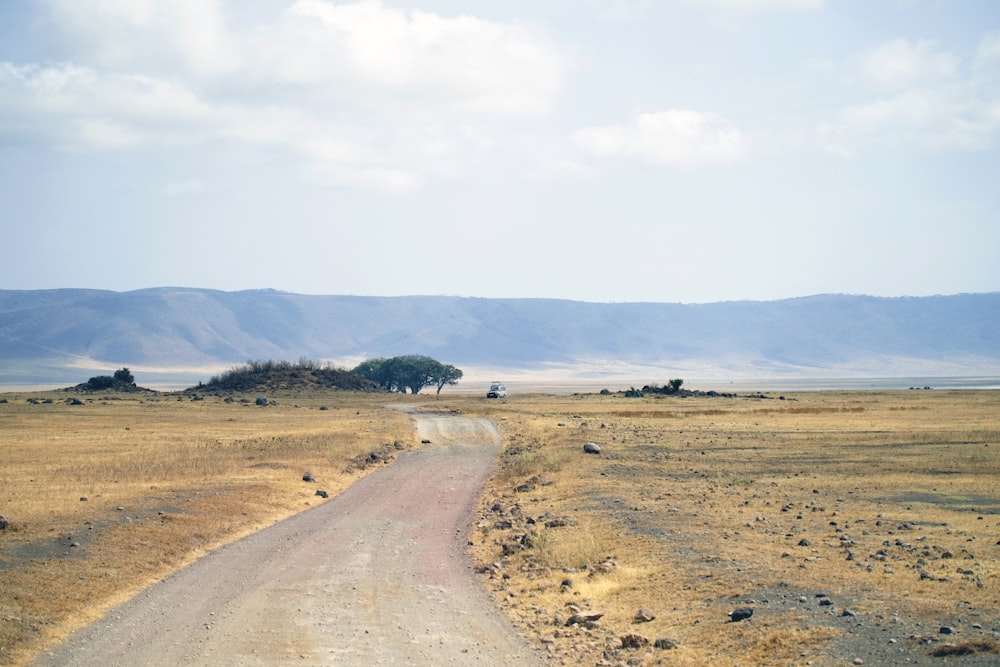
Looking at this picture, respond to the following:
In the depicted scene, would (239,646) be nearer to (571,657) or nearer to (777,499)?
(571,657)

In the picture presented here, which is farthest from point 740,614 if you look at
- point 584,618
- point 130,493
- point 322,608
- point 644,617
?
point 130,493

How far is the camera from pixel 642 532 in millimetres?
19156

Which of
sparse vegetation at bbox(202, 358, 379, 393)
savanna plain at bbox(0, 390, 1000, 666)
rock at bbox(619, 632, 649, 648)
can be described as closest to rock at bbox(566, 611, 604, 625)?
savanna plain at bbox(0, 390, 1000, 666)

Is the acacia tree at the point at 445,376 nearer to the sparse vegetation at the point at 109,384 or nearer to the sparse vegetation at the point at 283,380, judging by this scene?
the sparse vegetation at the point at 283,380

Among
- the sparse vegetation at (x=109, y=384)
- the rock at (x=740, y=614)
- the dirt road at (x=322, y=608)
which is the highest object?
the sparse vegetation at (x=109, y=384)

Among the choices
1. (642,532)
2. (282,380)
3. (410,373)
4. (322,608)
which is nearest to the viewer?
(322,608)

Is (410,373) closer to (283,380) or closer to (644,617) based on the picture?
(283,380)

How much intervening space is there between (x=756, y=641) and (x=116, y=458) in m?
29.1

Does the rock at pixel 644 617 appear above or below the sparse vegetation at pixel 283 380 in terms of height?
below

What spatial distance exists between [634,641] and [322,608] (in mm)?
4407

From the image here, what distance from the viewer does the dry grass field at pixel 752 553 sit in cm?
1150

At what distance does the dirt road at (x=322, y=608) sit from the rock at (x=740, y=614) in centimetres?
264

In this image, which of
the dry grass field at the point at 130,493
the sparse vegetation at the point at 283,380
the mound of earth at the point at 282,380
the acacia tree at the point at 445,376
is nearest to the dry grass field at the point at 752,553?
the dry grass field at the point at 130,493

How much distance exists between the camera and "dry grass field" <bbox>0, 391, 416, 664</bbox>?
14.3m
